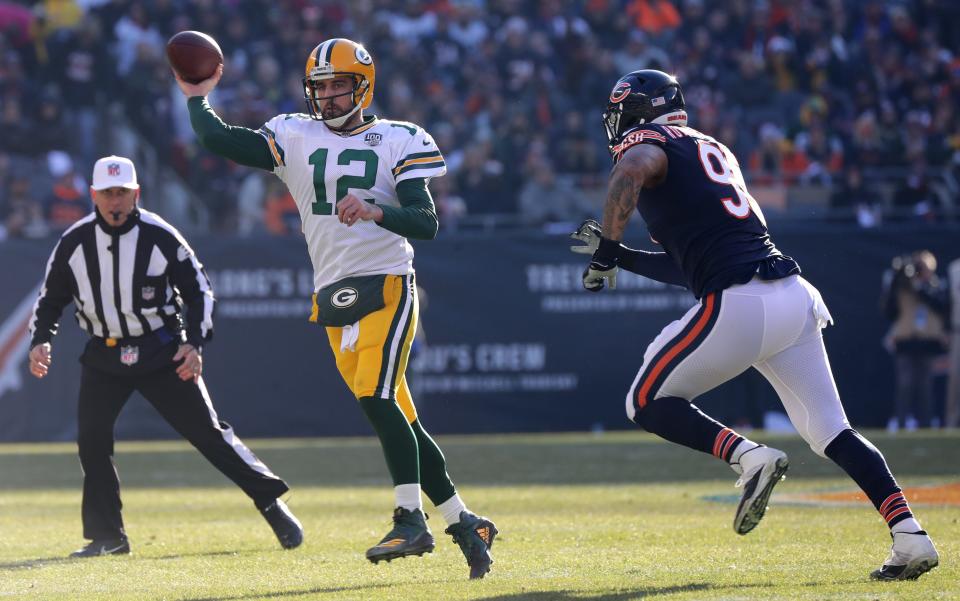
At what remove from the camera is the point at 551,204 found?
1553cm

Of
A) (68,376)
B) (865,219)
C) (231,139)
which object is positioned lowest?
(68,376)

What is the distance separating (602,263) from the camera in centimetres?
517

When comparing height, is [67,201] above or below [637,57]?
below

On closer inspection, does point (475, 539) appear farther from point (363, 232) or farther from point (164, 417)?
point (164, 417)

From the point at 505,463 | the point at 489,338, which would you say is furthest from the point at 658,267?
the point at 489,338

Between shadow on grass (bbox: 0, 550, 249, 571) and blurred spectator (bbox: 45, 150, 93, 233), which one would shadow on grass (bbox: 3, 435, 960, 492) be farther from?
A: blurred spectator (bbox: 45, 150, 93, 233)

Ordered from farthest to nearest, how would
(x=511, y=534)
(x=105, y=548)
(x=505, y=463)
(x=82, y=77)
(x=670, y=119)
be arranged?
(x=82, y=77)
(x=505, y=463)
(x=511, y=534)
(x=105, y=548)
(x=670, y=119)

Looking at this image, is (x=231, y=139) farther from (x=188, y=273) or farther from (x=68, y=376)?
(x=68, y=376)

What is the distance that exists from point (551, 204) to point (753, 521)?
10.8 metres

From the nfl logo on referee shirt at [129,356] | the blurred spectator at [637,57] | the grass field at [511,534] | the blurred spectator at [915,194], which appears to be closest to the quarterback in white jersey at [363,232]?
the grass field at [511,534]

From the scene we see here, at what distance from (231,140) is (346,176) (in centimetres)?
46

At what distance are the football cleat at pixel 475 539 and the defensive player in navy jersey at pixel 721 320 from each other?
0.76 m

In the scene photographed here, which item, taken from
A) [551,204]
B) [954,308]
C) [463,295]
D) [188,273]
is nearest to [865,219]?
[954,308]

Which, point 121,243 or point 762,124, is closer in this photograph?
point 121,243
